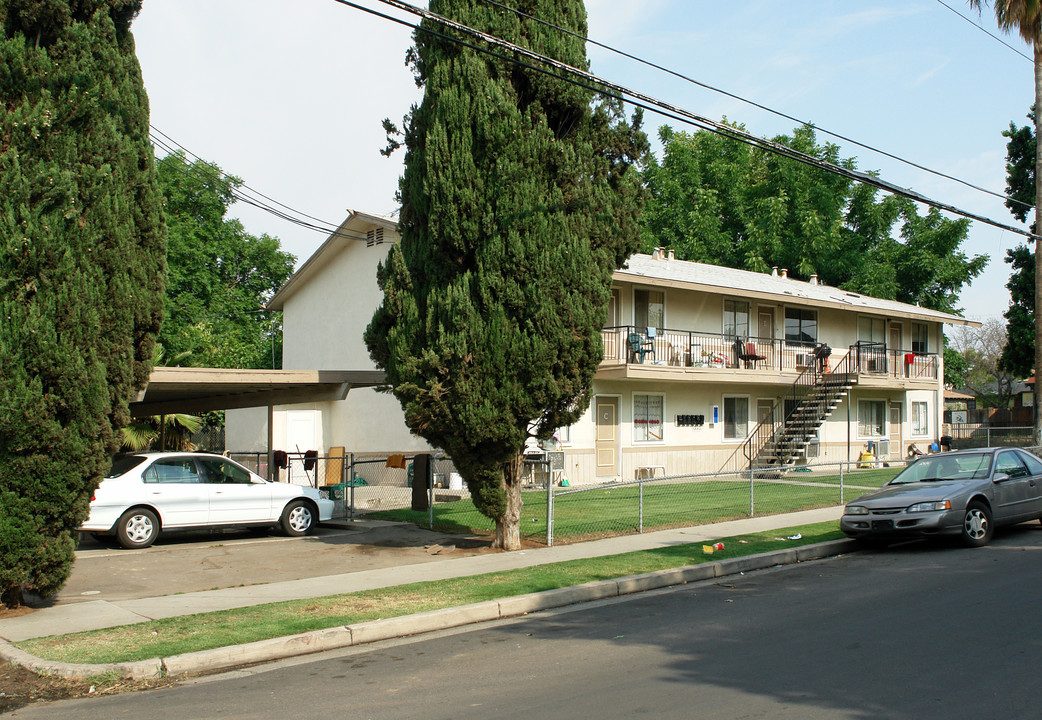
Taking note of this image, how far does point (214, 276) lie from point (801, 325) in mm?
27315

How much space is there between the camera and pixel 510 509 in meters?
13.1

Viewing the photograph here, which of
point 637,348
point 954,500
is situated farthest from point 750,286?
point 954,500

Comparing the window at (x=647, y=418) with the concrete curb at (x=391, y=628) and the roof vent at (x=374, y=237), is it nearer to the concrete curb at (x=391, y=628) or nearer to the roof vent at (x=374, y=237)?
the roof vent at (x=374, y=237)

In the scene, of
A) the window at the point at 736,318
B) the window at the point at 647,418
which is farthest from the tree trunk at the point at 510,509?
the window at the point at 736,318

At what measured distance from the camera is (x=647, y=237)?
4559 centimetres

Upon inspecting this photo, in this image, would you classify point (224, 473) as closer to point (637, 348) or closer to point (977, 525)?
point (977, 525)

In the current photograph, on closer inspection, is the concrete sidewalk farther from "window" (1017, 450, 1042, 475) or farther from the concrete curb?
"window" (1017, 450, 1042, 475)

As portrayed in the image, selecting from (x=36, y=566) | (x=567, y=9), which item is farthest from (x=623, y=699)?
(x=567, y=9)

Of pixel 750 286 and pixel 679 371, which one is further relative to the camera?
pixel 750 286

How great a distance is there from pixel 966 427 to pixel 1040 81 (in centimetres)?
2414

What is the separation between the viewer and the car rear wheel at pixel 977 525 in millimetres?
12352

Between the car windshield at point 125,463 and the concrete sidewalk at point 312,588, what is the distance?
438 centimetres

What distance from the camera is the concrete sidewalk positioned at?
8.65m

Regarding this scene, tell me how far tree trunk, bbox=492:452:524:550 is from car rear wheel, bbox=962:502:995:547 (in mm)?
6301
